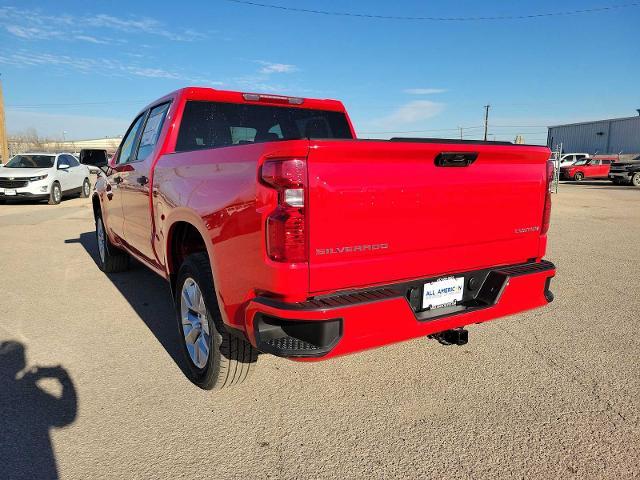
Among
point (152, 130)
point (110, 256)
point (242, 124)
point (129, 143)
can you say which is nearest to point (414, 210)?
point (242, 124)

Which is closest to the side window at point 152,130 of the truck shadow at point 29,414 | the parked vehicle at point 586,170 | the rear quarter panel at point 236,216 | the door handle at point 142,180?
the door handle at point 142,180

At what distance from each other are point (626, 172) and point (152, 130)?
27344 mm

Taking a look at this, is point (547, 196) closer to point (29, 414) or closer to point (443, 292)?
point (443, 292)

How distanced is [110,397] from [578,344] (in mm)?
3488

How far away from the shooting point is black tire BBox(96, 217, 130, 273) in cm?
584

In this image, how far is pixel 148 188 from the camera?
3.70m

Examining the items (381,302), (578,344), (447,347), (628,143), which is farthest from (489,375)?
(628,143)

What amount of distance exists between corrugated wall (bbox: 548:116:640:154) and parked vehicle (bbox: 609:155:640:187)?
646 inches

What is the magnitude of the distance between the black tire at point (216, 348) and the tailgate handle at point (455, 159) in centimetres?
146

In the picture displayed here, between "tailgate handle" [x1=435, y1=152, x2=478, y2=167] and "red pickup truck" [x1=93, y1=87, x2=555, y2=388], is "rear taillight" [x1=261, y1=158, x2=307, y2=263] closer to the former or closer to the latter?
"red pickup truck" [x1=93, y1=87, x2=555, y2=388]

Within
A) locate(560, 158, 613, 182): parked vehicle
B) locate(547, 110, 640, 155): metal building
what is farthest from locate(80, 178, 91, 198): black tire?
locate(547, 110, 640, 155): metal building

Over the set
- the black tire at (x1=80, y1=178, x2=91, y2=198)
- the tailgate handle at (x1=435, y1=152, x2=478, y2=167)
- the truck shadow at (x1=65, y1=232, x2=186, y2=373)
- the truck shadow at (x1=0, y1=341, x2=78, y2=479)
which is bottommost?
the truck shadow at (x1=65, y1=232, x2=186, y2=373)

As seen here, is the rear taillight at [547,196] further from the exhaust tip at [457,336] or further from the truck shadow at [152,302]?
the truck shadow at [152,302]

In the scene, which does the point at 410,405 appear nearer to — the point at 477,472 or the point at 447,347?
the point at 477,472
